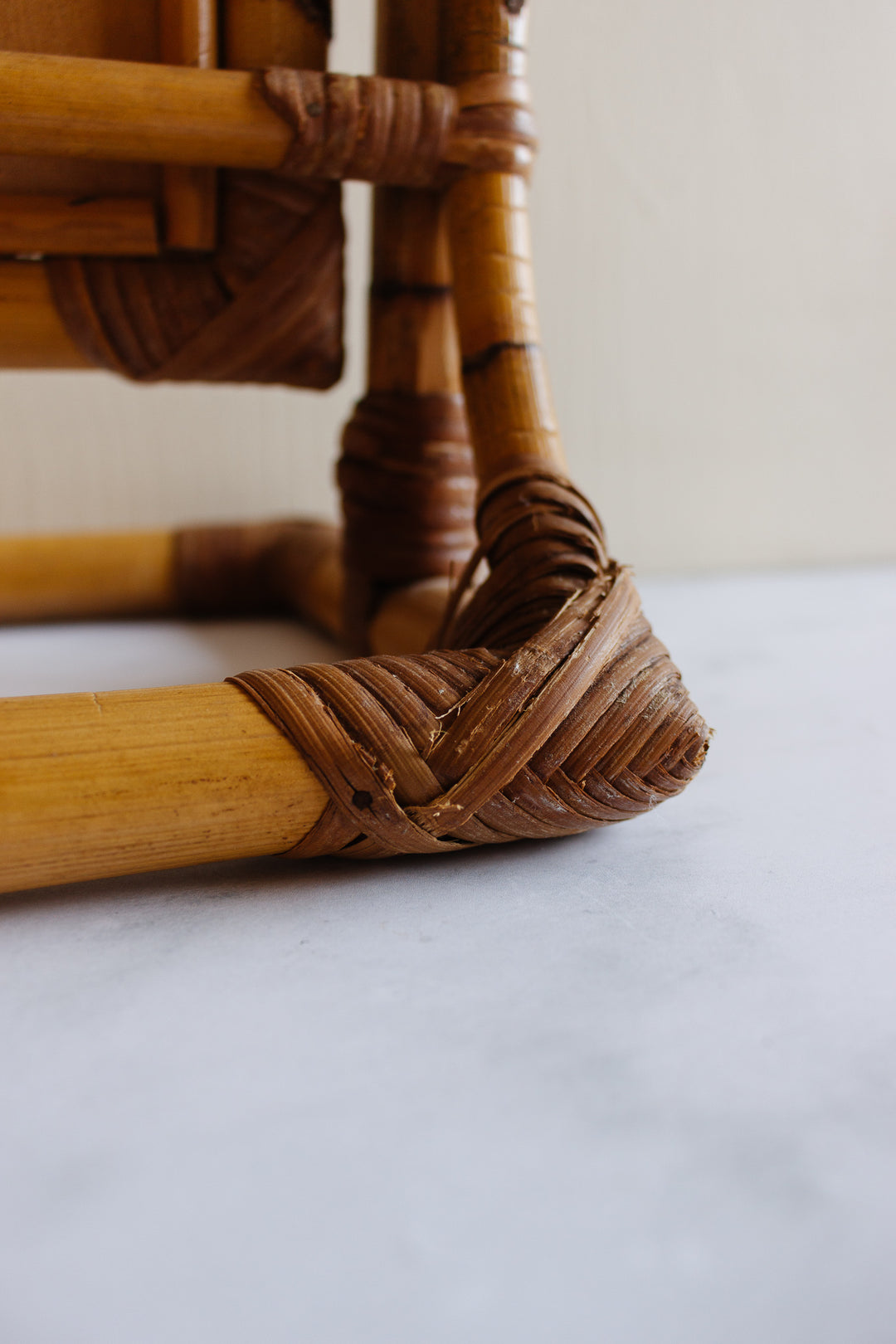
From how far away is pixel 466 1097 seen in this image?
43 centimetres

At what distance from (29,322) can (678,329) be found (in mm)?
1198

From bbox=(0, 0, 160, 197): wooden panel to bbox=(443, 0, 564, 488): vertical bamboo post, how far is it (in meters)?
0.24

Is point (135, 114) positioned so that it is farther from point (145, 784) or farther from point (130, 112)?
point (145, 784)

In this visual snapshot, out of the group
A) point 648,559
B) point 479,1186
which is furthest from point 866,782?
point 648,559

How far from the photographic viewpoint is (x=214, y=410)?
167cm

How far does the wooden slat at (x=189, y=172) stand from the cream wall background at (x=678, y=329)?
76 centimetres

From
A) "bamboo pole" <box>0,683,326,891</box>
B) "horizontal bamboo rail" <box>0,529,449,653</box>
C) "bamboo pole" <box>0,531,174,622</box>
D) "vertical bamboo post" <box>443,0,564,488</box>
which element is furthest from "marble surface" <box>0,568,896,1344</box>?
"bamboo pole" <box>0,531,174,622</box>

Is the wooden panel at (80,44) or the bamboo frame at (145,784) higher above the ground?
the wooden panel at (80,44)

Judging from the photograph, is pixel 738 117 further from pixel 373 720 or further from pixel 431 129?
pixel 373 720

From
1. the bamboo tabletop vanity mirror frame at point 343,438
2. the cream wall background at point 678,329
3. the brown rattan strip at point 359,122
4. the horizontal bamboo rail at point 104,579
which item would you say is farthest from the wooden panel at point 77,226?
the cream wall background at point 678,329

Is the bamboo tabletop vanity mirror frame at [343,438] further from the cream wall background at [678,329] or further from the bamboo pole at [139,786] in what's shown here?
the cream wall background at [678,329]

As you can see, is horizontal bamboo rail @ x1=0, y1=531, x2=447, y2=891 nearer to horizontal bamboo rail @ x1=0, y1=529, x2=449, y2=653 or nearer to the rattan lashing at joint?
the rattan lashing at joint

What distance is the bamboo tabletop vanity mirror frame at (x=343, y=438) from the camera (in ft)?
1.89

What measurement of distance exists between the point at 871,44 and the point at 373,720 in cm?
179
